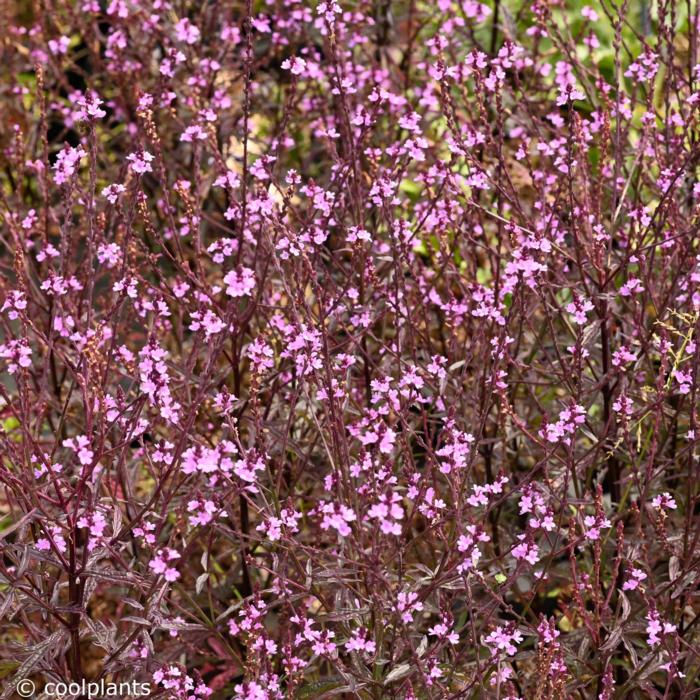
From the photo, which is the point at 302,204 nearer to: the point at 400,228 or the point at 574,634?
the point at 400,228

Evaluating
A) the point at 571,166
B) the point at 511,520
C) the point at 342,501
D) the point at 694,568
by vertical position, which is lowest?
the point at 511,520

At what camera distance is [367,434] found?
2.35 meters

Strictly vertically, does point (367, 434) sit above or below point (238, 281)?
below

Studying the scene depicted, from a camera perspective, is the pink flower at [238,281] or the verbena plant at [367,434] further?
the verbena plant at [367,434]

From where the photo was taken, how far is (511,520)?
3.69m

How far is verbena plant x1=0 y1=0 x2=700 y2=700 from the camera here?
2.47 metres

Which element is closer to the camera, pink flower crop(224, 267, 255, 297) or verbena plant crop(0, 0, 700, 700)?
pink flower crop(224, 267, 255, 297)

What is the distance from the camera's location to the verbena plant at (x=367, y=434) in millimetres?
2467

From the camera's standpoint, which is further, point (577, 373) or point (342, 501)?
point (577, 373)

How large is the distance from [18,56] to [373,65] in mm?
2434

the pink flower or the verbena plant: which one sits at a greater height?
the pink flower

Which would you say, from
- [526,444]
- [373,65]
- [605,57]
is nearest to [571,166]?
[526,444]

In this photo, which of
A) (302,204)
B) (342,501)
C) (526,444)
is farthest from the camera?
(302,204)

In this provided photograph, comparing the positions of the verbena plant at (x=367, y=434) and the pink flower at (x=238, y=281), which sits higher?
the pink flower at (x=238, y=281)
